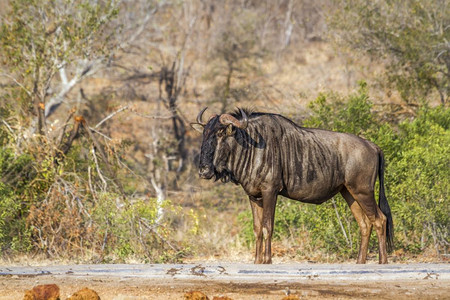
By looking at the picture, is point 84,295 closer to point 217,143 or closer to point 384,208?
point 217,143

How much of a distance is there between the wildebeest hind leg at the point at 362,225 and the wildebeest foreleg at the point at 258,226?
4.77 ft

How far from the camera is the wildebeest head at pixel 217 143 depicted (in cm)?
908

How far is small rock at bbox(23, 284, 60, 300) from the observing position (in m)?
6.71

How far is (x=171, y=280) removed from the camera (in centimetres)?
834

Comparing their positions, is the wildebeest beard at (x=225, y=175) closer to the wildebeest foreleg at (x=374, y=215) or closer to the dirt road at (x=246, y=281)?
the dirt road at (x=246, y=281)

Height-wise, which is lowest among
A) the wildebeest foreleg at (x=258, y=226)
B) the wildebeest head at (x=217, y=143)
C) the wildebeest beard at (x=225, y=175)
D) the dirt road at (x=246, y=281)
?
the dirt road at (x=246, y=281)

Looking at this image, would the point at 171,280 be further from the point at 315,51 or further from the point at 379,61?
the point at 315,51

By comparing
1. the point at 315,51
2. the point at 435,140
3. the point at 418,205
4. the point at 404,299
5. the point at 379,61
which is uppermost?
the point at 315,51

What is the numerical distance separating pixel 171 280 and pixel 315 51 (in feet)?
112

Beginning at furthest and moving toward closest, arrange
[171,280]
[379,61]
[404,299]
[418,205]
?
1. [379,61]
2. [418,205]
3. [171,280]
4. [404,299]

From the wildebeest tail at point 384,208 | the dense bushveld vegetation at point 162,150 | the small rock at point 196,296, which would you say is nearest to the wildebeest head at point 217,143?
the wildebeest tail at point 384,208

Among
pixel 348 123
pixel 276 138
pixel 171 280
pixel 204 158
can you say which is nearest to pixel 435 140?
pixel 348 123

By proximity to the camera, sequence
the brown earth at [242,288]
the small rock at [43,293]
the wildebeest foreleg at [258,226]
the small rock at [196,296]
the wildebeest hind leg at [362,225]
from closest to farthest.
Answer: the small rock at [196,296] < the small rock at [43,293] < the brown earth at [242,288] < the wildebeest foreleg at [258,226] < the wildebeest hind leg at [362,225]

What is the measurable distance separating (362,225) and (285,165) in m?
1.64
